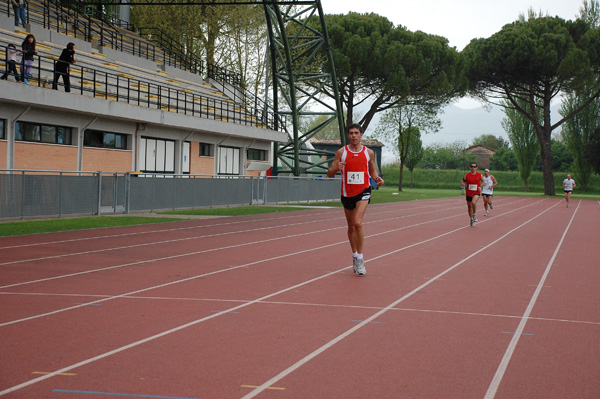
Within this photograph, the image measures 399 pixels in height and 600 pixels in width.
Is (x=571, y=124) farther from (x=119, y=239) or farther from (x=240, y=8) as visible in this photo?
(x=119, y=239)

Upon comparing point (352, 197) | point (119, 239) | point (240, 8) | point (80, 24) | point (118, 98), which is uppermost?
point (240, 8)

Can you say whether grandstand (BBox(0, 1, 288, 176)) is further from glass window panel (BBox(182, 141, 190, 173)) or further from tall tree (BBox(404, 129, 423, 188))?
tall tree (BBox(404, 129, 423, 188))

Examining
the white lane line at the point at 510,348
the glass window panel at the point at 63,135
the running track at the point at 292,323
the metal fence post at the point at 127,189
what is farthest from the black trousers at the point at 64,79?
the white lane line at the point at 510,348

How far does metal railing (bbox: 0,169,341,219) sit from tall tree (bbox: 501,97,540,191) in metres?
48.2

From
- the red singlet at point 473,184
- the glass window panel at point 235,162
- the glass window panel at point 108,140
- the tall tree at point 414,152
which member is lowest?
the red singlet at point 473,184

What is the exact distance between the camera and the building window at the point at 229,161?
129 feet

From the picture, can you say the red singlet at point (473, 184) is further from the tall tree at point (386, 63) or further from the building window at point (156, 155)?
the tall tree at point (386, 63)

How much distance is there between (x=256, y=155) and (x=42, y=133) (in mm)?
19022

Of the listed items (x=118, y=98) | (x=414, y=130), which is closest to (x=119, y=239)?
(x=118, y=98)

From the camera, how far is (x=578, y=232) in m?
20.9

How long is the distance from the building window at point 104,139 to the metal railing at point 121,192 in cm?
301

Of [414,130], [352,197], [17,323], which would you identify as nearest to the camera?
[17,323]

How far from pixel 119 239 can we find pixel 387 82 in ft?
141

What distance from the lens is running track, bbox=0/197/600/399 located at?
5.04 metres
